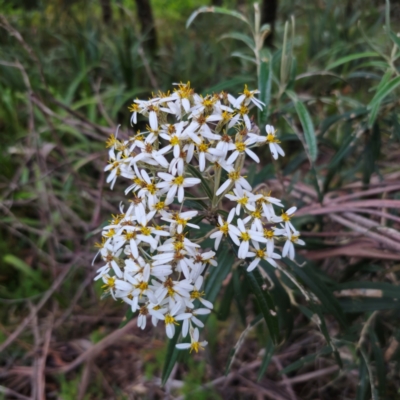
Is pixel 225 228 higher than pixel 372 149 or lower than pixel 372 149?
lower

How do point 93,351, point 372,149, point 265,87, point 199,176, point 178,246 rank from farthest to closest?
1. point 93,351
2. point 372,149
3. point 265,87
4. point 199,176
5. point 178,246

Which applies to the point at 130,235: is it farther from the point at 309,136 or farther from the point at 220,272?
the point at 309,136

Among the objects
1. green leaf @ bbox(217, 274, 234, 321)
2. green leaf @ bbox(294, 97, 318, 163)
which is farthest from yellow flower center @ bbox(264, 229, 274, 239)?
green leaf @ bbox(217, 274, 234, 321)

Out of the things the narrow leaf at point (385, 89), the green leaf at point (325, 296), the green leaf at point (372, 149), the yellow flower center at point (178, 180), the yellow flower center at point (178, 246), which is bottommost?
the green leaf at point (325, 296)

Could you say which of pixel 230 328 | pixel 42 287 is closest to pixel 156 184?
pixel 230 328

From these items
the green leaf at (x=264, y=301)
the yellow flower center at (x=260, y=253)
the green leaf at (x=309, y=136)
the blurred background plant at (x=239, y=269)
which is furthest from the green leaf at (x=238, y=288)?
the green leaf at (x=309, y=136)

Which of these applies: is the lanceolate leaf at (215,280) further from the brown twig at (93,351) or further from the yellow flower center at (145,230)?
the brown twig at (93,351)

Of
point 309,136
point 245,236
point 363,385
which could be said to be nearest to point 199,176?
point 245,236
